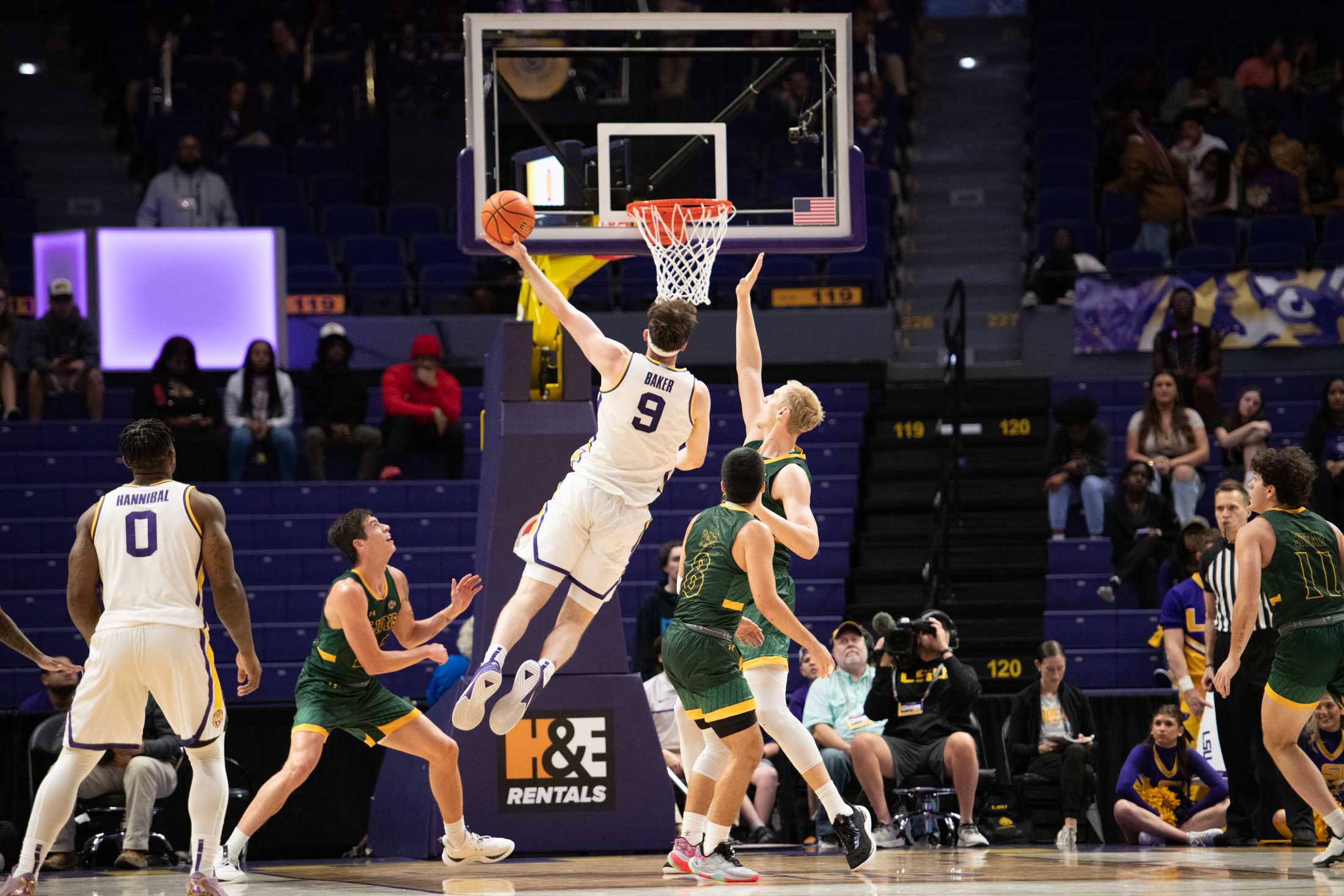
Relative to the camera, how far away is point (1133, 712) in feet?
38.4

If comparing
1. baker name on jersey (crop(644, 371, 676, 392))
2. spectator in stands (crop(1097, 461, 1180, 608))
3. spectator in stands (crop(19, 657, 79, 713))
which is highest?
baker name on jersey (crop(644, 371, 676, 392))

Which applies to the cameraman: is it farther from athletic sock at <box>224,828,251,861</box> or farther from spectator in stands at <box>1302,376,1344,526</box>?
spectator in stands at <box>1302,376,1344,526</box>

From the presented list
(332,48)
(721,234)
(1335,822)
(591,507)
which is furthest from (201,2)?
(1335,822)

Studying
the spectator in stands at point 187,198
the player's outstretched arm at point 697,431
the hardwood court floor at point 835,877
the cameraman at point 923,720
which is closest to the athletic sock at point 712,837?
the hardwood court floor at point 835,877

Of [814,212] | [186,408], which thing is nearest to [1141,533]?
[814,212]

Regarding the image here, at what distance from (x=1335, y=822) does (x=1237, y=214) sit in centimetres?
1071

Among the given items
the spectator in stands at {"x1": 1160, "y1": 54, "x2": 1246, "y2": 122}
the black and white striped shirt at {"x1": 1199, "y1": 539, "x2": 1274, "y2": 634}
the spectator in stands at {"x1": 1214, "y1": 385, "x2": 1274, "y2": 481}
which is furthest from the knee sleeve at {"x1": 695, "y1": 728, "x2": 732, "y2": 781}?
the spectator in stands at {"x1": 1160, "y1": 54, "x2": 1246, "y2": 122}

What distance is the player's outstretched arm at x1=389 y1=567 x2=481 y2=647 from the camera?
7834mm

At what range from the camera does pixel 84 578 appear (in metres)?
6.40

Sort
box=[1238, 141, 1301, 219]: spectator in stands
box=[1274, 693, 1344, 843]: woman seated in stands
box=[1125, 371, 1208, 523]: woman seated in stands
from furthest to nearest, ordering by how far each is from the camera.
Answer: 1. box=[1238, 141, 1301, 219]: spectator in stands
2. box=[1125, 371, 1208, 523]: woman seated in stands
3. box=[1274, 693, 1344, 843]: woman seated in stands

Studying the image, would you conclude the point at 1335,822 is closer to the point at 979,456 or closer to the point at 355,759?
the point at 355,759

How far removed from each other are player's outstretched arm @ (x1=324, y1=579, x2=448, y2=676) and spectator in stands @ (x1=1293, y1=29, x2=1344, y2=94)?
45.6 ft

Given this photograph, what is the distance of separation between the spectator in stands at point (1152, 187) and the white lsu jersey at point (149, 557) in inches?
497

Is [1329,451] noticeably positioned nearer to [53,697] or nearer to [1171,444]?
[1171,444]
